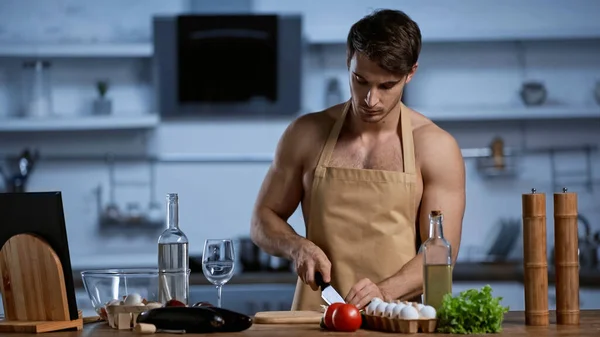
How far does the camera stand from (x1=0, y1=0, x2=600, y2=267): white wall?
5.57 m

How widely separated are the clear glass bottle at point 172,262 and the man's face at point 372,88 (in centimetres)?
65

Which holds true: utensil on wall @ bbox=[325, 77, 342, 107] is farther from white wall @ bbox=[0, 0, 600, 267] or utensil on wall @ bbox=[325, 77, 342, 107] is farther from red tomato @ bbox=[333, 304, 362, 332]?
red tomato @ bbox=[333, 304, 362, 332]

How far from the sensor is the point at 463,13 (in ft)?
18.5

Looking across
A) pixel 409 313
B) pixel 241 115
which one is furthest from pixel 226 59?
pixel 409 313

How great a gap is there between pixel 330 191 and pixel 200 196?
2.84 m

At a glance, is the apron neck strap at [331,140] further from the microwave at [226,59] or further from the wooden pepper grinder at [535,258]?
the microwave at [226,59]

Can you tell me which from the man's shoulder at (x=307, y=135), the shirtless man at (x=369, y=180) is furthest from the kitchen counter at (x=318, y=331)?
the man's shoulder at (x=307, y=135)

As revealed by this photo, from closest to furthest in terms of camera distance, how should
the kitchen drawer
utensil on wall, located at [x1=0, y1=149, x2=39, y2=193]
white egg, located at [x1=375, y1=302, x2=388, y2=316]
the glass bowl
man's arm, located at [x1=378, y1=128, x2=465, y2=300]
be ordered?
white egg, located at [x1=375, y1=302, x2=388, y2=316], the glass bowl, man's arm, located at [x1=378, y1=128, x2=465, y2=300], the kitchen drawer, utensil on wall, located at [x1=0, y1=149, x2=39, y2=193]

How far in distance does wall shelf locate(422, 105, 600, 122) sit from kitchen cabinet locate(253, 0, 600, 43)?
0.47 metres

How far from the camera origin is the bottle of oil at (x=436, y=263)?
2.10m

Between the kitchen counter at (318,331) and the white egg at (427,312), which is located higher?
the white egg at (427,312)

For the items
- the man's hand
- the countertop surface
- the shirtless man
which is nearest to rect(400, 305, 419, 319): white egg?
the man's hand

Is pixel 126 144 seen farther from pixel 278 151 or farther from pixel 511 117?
pixel 278 151

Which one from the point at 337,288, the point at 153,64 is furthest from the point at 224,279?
the point at 153,64
